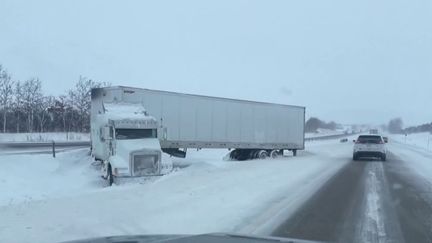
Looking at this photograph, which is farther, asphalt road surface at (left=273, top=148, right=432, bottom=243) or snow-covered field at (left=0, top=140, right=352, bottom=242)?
asphalt road surface at (left=273, top=148, right=432, bottom=243)

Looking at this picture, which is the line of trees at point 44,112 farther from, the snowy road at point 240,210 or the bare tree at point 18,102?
the snowy road at point 240,210

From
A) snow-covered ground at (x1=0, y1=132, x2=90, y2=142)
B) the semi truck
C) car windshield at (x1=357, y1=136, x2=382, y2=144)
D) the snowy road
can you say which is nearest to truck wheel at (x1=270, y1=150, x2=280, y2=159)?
the semi truck

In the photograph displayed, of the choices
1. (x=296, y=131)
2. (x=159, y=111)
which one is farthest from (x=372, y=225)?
(x=296, y=131)

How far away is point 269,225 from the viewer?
10.2m

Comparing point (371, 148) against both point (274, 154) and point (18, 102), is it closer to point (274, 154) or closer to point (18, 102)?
point (274, 154)

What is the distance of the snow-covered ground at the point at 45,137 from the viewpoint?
59938 millimetres

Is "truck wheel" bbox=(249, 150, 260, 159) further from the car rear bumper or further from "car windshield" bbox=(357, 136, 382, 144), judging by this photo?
"car windshield" bbox=(357, 136, 382, 144)

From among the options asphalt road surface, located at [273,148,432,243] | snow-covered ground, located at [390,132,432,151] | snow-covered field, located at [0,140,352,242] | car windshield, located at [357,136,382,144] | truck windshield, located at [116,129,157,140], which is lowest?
snow-covered ground, located at [390,132,432,151]

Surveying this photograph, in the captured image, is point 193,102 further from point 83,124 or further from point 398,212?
point 83,124

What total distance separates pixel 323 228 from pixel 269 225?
96 cm

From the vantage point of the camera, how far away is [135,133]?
23922 mm

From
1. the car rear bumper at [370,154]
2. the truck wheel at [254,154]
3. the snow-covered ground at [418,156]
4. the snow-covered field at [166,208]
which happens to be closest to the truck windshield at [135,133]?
the snow-covered field at [166,208]

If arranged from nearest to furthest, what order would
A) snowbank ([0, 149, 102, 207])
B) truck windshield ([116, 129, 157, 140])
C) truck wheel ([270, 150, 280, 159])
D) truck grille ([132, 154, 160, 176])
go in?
snowbank ([0, 149, 102, 207])
truck grille ([132, 154, 160, 176])
truck windshield ([116, 129, 157, 140])
truck wheel ([270, 150, 280, 159])

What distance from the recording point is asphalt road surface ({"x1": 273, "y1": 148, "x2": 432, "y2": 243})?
933 cm
